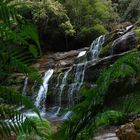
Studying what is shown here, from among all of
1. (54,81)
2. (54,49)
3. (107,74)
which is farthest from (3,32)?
(54,49)

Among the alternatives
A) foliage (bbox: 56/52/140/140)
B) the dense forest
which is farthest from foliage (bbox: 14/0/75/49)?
foliage (bbox: 56/52/140/140)

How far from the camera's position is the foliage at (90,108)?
4.88 ft

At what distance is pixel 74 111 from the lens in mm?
1553

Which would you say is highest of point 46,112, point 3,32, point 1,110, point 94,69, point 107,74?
point 3,32

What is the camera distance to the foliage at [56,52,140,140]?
1487 millimetres

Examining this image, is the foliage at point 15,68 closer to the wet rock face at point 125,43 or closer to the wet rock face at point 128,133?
the wet rock face at point 128,133

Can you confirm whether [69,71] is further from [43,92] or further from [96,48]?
[96,48]

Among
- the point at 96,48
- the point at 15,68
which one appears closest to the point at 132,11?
the point at 96,48

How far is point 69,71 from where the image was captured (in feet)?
58.4

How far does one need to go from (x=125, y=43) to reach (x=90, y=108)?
53.9 feet

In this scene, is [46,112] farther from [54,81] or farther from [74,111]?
[74,111]

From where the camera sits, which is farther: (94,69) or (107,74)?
(94,69)

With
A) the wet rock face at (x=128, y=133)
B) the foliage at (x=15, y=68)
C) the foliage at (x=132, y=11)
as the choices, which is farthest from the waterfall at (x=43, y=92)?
the foliage at (x=15, y=68)

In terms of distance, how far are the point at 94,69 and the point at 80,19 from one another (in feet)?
34.0
